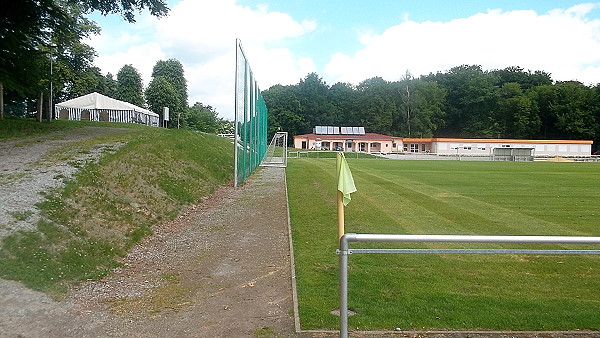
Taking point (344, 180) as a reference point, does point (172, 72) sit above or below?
above

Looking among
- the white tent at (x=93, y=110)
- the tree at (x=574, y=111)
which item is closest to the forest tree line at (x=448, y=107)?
the tree at (x=574, y=111)

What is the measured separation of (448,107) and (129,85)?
6151 centimetres

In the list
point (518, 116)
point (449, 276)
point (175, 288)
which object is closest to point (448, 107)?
point (518, 116)

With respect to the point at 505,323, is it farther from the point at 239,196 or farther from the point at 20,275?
the point at 239,196

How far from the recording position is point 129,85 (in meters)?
79.4

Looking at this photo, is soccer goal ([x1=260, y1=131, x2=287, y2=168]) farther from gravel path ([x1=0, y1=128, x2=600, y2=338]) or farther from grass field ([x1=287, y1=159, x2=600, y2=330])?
gravel path ([x1=0, y1=128, x2=600, y2=338])

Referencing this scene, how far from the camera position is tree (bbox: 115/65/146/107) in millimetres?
77500

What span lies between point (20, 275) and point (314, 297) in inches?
143

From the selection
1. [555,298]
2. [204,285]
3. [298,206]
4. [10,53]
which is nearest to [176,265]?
[204,285]

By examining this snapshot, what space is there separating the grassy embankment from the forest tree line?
73.6 meters

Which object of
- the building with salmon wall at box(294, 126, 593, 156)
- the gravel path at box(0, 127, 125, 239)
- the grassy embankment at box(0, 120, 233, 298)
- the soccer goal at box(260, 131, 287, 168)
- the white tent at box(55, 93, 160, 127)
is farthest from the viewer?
the building with salmon wall at box(294, 126, 593, 156)

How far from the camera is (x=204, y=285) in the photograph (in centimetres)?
658

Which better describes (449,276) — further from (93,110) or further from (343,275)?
(93,110)

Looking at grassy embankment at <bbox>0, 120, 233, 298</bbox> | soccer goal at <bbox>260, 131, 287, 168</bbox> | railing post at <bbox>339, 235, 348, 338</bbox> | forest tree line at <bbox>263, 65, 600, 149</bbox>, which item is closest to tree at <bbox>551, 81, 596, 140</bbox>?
forest tree line at <bbox>263, 65, 600, 149</bbox>
